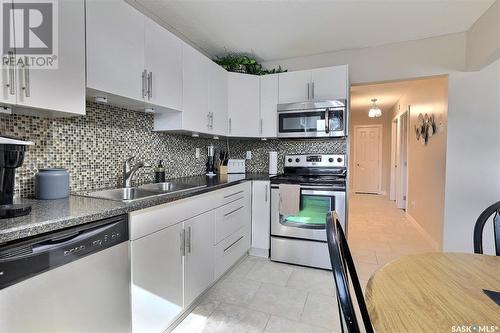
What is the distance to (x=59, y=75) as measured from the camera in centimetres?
123

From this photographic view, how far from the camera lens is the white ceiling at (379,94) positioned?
4425 millimetres

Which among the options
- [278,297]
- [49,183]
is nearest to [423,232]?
[278,297]

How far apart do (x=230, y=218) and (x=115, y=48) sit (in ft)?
5.33

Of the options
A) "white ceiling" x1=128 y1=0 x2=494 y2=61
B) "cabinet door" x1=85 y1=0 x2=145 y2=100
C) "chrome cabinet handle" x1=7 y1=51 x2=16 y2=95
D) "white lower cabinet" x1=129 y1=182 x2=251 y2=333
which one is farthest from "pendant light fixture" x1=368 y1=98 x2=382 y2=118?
"chrome cabinet handle" x1=7 y1=51 x2=16 y2=95

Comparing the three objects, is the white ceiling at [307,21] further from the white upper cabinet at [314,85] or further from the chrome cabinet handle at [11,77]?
the chrome cabinet handle at [11,77]

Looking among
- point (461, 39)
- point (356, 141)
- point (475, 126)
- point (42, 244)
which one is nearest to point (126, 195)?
point (42, 244)

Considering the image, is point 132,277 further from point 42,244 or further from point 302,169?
point 302,169

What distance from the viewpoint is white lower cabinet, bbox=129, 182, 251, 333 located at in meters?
1.36

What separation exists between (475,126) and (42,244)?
354cm

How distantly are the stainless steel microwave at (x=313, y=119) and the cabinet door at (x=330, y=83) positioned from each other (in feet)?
0.33

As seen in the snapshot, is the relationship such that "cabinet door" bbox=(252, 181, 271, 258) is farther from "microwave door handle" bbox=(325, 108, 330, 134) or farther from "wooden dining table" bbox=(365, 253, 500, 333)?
"wooden dining table" bbox=(365, 253, 500, 333)

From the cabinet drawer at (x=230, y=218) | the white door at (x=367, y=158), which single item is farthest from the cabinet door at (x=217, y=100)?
the white door at (x=367, y=158)

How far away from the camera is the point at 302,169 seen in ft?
10.3

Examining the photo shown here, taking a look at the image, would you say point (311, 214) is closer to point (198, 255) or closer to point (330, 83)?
point (198, 255)
